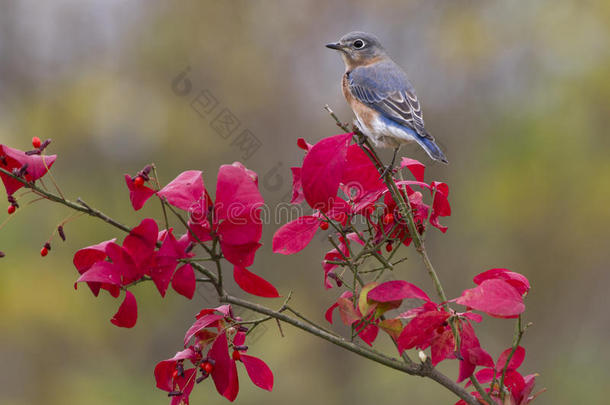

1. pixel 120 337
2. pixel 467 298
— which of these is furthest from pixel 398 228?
pixel 120 337

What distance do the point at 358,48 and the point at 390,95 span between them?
506 mm

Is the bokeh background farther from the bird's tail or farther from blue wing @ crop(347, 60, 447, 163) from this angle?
the bird's tail

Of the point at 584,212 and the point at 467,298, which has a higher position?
the point at 467,298

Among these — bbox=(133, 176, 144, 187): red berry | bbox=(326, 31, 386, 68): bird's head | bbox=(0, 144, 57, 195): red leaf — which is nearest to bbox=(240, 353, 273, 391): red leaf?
bbox=(133, 176, 144, 187): red berry

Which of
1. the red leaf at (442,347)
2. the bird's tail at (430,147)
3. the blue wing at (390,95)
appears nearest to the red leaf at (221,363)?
the red leaf at (442,347)

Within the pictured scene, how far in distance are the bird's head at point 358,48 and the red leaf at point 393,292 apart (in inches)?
95.8

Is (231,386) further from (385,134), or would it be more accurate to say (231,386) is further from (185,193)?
(385,134)

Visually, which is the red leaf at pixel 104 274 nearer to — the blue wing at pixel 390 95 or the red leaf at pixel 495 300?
the red leaf at pixel 495 300

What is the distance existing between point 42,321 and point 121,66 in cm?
283

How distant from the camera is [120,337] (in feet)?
23.0

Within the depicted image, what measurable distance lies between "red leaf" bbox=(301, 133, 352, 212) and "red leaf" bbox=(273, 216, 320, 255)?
96mm

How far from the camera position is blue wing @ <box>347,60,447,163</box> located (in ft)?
9.32

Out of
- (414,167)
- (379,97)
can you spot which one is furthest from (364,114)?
(414,167)

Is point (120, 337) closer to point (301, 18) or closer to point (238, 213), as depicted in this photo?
point (301, 18)
